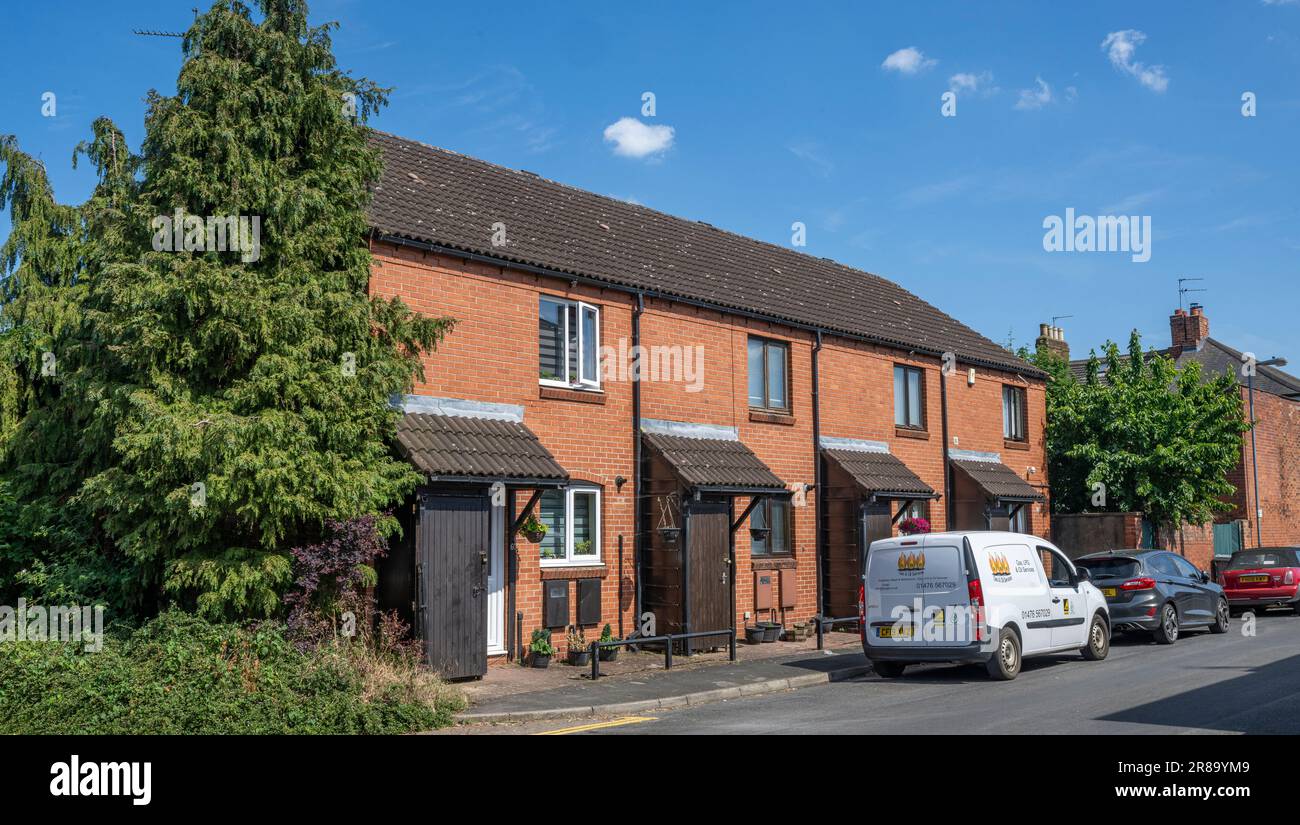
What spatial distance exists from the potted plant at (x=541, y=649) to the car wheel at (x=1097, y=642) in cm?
774

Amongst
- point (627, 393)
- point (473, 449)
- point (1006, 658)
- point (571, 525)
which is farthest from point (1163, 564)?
point (473, 449)

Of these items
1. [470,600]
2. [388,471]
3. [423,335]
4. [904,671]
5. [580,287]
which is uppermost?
[580,287]

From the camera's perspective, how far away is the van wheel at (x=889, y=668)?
14555 mm

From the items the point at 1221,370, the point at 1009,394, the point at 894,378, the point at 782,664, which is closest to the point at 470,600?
the point at 782,664

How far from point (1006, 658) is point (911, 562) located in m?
1.65

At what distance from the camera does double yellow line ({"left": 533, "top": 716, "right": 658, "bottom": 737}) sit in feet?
34.4

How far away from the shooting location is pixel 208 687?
33.9ft

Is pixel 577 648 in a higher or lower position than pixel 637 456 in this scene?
lower

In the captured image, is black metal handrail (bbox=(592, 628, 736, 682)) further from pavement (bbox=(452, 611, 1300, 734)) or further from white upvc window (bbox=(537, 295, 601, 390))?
white upvc window (bbox=(537, 295, 601, 390))

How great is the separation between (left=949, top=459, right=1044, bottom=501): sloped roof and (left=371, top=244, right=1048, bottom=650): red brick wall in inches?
27.7

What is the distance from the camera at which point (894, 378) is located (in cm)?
2367

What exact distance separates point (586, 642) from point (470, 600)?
9.73 feet

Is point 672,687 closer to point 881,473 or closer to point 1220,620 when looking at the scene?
point 881,473
